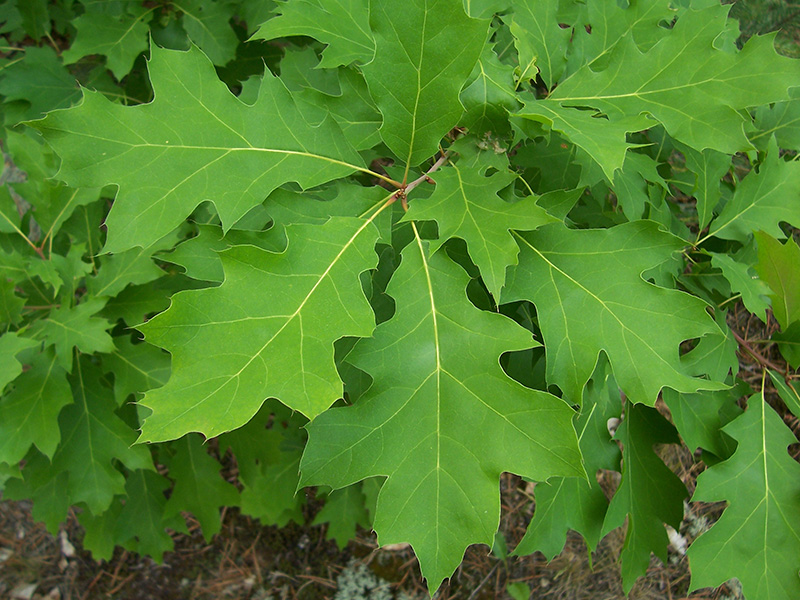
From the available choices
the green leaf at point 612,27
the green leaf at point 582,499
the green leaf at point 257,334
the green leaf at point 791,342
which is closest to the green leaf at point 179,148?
the green leaf at point 257,334

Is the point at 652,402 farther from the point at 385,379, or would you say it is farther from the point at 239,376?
the point at 239,376

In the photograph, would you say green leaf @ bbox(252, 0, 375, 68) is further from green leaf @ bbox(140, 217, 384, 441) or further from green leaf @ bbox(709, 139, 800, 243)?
green leaf @ bbox(709, 139, 800, 243)

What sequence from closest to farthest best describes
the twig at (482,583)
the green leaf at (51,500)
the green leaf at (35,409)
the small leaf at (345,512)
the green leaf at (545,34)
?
the green leaf at (545,34) < the green leaf at (35,409) < the green leaf at (51,500) < the small leaf at (345,512) < the twig at (482,583)

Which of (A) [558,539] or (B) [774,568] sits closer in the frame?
(B) [774,568]

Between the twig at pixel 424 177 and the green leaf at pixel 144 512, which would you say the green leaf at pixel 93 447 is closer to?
the green leaf at pixel 144 512

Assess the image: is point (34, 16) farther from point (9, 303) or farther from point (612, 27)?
point (612, 27)

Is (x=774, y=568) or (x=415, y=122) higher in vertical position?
(x=415, y=122)

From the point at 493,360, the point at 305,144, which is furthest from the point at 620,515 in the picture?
the point at 305,144
